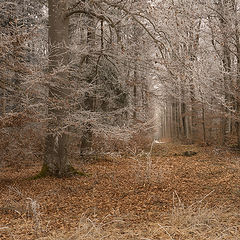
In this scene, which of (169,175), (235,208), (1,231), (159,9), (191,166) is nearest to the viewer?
(1,231)

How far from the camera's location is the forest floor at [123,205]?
3.58 metres

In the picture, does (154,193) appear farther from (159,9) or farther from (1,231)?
(159,9)

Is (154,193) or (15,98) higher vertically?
(15,98)

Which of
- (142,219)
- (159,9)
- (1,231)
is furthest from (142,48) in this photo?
(1,231)

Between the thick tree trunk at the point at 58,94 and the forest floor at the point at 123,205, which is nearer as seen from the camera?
the forest floor at the point at 123,205

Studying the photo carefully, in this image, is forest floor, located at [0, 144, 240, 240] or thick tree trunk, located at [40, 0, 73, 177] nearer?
forest floor, located at [0, 144, 240, 240]

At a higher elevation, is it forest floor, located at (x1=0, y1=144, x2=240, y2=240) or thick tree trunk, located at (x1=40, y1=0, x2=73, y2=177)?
thick tree trunk, located at (x1=40, y1=0, x2=73, y2=177)

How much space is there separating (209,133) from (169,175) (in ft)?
35.4

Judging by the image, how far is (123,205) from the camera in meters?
5.34

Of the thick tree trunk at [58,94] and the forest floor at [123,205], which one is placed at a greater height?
the thick tree trunk at [58,94]

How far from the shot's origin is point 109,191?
6.45m

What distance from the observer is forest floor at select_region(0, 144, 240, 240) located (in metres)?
3.58

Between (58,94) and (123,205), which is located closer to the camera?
(123,205)

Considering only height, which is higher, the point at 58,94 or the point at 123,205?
the point at 58,94
